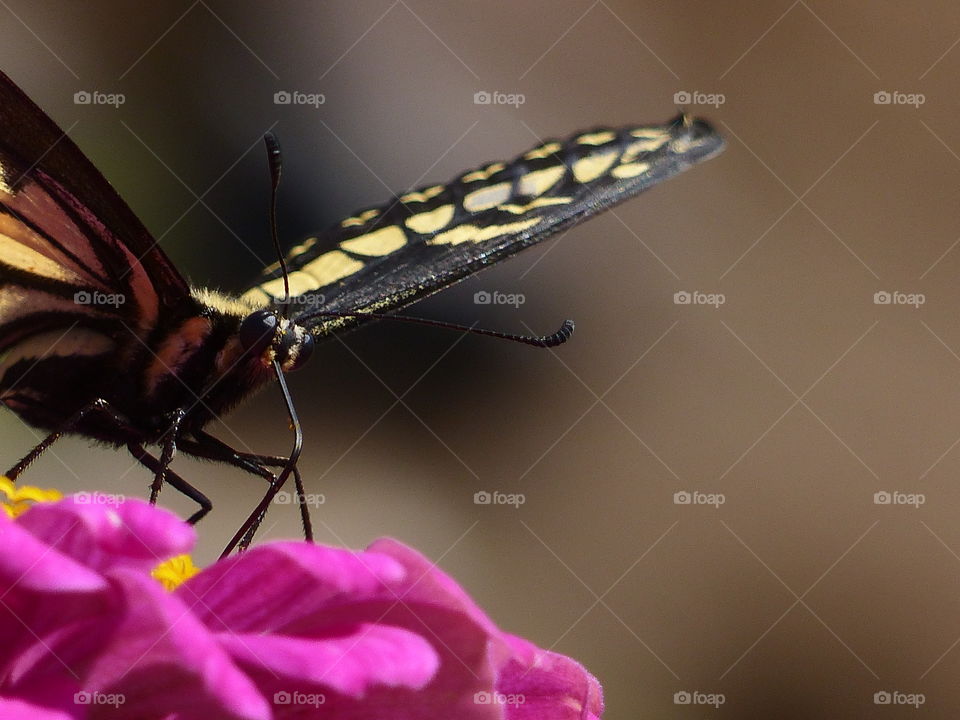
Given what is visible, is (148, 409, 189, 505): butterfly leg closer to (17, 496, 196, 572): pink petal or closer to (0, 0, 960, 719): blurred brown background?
(17, 496, 196, 572): pink petal

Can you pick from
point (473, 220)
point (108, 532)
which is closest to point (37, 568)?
point (108, 532)

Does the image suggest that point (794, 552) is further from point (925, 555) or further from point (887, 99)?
point (887, 99)

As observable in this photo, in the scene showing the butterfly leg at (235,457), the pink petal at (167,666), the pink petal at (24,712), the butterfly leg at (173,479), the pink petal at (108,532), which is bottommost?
the pink petal at (24,712)

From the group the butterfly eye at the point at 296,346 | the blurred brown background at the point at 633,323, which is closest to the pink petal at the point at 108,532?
the butterfly eye at the point at 296,346

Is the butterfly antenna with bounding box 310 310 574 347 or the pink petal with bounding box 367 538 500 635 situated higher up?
the butterfly antenna with bounding box 310 310 574 347

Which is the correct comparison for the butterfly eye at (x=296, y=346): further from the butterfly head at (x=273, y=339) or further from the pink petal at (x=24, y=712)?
the pink petal at (x=24, y=712)

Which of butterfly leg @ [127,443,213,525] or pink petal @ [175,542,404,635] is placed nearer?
pink petal @ [175,542,404,635]

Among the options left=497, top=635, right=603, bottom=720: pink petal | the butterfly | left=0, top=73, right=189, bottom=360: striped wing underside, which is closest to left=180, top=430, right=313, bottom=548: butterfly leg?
the butterfly
